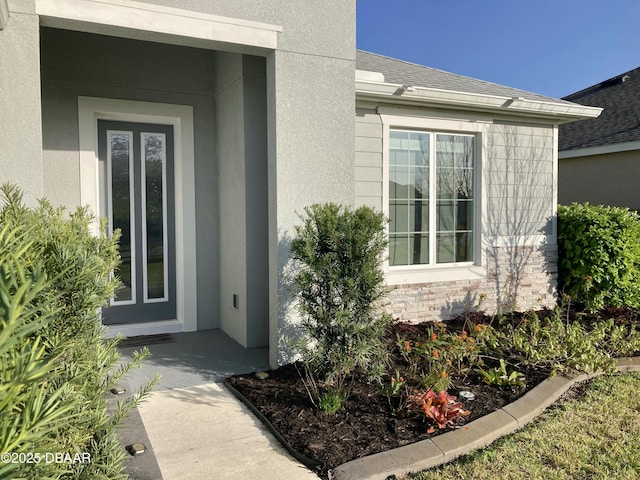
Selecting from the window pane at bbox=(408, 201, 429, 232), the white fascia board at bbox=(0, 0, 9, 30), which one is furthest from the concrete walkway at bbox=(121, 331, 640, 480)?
the white fascia board at bbox=(0, 0, 9, 30)

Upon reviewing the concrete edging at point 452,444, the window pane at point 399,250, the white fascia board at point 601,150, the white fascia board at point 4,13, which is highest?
the white fascia board at point 601,150

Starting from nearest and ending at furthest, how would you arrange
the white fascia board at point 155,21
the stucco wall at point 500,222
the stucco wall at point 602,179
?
the white fascia board at point 155,21
the stucco wall at point 500,222
the stucco wall at point 602,179

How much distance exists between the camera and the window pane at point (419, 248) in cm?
671

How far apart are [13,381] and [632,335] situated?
6.72 metres

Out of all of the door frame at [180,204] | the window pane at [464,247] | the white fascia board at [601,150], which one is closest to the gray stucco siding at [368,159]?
the window pane at [464,247]

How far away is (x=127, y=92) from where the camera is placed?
589 cm

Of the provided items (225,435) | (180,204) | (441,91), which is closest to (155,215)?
(180,204)

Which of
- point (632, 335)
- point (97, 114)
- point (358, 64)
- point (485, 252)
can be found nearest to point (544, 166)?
point (485, 252)

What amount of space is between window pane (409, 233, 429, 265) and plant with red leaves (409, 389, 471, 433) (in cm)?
309

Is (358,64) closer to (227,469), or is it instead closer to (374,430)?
(374,430)

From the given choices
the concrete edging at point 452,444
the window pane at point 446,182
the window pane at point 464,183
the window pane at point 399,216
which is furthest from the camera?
the window pane at point 464,183

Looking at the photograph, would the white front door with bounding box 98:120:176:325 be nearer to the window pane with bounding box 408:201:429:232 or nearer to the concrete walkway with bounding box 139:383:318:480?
the concrete walkway with bounding box 139:383:318:480

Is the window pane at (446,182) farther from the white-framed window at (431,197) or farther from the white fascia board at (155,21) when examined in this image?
the white fascia board at (155,21)

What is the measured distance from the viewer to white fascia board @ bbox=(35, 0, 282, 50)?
383 centimetres
